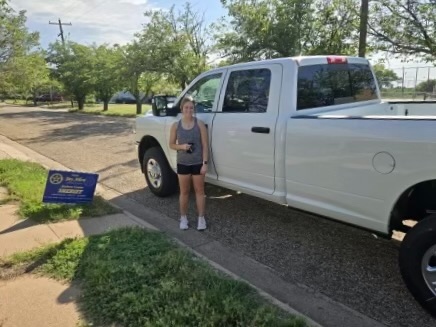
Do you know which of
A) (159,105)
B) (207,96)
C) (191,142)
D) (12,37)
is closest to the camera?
(191,142)

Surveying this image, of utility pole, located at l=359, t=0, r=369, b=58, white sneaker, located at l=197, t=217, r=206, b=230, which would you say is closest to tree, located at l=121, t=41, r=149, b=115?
utility pole, located at l=359, t=0, r=369, b=58

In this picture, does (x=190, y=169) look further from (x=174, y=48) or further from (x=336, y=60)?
(x=174, y=48)

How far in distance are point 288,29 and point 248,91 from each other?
497 inches

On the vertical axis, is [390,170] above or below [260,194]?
above

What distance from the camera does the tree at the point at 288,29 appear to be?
43.3ft

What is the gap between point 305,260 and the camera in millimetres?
3908

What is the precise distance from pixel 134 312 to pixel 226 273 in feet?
3.05

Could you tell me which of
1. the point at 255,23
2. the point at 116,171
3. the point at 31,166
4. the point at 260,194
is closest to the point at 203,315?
the point at 260,194

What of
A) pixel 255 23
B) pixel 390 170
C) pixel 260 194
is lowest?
pixel 260 194

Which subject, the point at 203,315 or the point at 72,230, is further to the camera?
the point at 72,230

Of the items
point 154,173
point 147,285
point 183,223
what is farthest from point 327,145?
point 154,173

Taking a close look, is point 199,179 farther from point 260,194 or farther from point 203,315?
point 203,315

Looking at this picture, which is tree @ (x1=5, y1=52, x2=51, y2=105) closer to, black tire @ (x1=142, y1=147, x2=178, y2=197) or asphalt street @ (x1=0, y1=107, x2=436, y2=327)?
asphalt street @ (x1=0, y1=107, x2=436, y2=327)

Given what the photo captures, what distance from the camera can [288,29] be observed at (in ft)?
52.4
